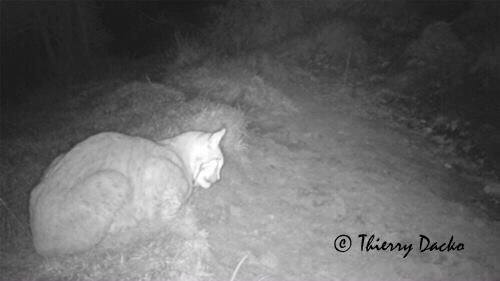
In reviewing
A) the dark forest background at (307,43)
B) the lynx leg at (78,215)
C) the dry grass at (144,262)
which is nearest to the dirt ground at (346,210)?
the dry grass at (144,262)

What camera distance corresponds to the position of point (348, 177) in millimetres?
7723

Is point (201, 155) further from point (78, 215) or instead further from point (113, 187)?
point (78, 215)

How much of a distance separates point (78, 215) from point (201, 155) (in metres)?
1.80

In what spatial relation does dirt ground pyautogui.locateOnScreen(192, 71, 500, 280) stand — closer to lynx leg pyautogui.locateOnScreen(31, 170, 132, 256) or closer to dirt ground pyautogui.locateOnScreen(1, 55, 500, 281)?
dirt ground pyautogui.locateOnScreen(1, 55, 500, 281)

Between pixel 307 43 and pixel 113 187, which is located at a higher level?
pixel 307 43

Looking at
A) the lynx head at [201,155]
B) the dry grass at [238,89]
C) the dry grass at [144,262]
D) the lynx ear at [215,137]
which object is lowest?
the dry grass at [144,262]

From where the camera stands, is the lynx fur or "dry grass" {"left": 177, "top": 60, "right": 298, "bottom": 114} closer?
the lynx fur

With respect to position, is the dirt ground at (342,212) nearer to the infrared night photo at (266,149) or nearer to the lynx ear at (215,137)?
the infrared night photo at (266,149)

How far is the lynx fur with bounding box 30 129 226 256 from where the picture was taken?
4.55m

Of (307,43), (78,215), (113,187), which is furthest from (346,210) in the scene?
(307,43)

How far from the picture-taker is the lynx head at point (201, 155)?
546 cm

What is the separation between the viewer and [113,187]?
185 inches

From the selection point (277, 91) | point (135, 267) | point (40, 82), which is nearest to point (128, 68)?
point (40, 82)

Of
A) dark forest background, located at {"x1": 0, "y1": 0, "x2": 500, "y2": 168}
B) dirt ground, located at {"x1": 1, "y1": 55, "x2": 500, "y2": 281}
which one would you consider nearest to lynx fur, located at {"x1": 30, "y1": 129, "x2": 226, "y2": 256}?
dirt ground, located at {"x1": 1, "y1": 55, "x2": 500, "y2": 281}
